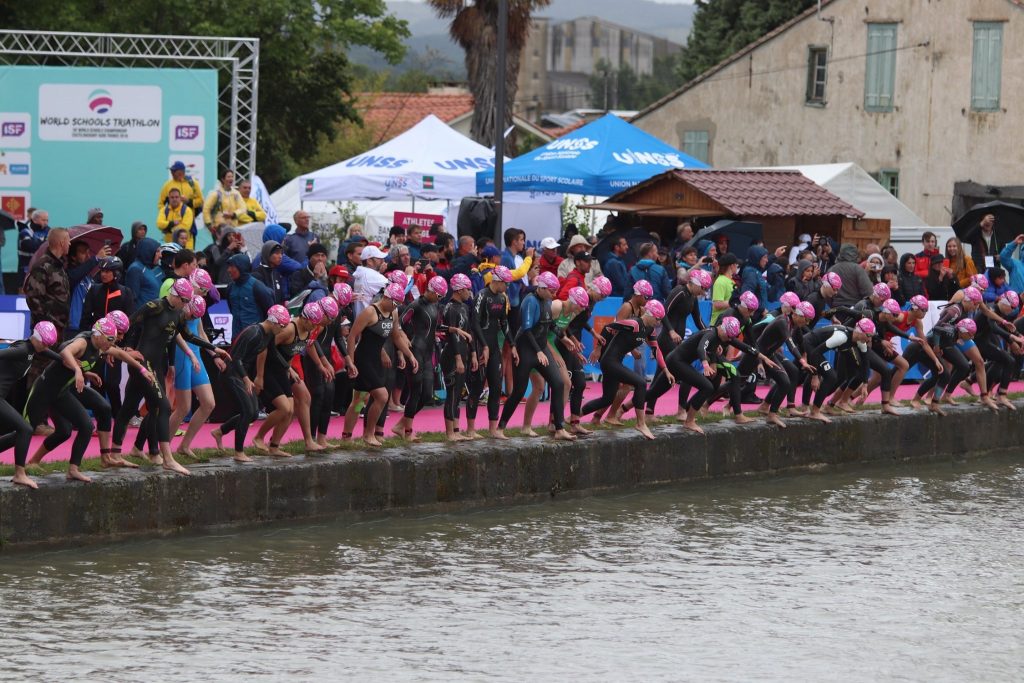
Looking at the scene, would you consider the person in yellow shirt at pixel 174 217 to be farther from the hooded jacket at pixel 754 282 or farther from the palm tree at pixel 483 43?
the palm tree at pixel 483 43

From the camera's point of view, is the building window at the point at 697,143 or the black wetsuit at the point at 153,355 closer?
the black wetsuit at the point at 153,355

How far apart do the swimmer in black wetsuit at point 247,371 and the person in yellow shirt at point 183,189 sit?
6.08 m

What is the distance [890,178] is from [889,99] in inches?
69.7

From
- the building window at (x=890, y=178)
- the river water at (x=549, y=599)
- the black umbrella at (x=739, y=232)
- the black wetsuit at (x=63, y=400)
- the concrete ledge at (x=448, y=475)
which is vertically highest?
the building window at (x=890, y=178)

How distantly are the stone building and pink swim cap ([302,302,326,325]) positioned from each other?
24.5m

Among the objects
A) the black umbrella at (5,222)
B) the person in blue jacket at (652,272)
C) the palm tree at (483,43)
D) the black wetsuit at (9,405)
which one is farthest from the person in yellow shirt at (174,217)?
the palm tree at (483,43)

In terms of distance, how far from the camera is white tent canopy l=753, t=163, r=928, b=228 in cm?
2797

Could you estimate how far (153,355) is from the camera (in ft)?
42.9

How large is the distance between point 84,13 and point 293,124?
7664mm

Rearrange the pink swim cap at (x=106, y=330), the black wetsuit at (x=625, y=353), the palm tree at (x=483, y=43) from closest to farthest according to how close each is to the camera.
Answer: the pink swim cap at (x=106, y=330) < the black wetsuit at (x=625, y=353) < the palm tree at (x=483, y=43)

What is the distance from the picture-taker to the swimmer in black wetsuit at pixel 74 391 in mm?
12227

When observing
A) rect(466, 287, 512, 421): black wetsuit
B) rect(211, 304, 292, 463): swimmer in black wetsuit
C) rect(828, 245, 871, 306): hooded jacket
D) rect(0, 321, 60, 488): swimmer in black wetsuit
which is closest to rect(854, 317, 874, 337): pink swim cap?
rect(828, 245, 871, 306): hooded jacket

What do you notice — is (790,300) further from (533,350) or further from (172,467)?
(172,467)

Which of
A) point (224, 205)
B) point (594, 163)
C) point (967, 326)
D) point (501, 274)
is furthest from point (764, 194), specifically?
point (501, 274)
